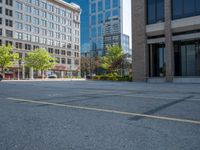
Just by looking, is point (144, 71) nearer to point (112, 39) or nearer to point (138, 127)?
point (138, 127)

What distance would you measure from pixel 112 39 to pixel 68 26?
57.5 ft

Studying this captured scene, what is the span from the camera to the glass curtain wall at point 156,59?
3132cm

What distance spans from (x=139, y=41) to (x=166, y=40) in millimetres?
3813

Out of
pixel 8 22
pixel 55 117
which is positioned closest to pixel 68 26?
pixel 8 22

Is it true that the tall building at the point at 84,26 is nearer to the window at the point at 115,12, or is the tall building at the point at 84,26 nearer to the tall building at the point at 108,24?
the tall building at the point at 108,24

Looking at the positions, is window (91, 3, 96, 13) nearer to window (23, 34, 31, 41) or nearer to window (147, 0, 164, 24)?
window (23, 34, 31, 41)

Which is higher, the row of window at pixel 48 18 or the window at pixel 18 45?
the row of window at pixel 48 18

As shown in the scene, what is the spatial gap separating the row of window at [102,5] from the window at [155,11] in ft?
204

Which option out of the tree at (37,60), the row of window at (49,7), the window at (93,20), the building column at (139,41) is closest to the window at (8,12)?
the row of window at (49,7)

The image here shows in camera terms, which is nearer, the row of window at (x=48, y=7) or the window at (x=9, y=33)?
the window at (x=9, y=33)

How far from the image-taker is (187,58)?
A: 1168 inches

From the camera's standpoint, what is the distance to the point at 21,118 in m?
5.54

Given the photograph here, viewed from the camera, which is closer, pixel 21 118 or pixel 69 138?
pixel 69 138

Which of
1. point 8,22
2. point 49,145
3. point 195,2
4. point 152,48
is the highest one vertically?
point 8,22
